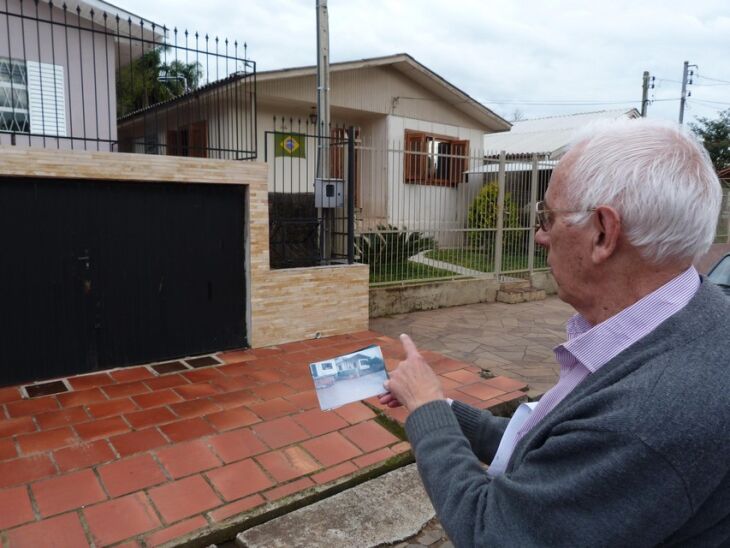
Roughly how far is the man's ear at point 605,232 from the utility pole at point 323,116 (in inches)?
207

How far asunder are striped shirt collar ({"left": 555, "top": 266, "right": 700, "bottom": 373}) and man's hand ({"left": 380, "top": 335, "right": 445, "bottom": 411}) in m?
0.38

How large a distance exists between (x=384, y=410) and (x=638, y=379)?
10.5 feet

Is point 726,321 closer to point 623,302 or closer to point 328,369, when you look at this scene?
point 623,302

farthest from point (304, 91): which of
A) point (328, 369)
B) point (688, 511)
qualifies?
point (688, 511)

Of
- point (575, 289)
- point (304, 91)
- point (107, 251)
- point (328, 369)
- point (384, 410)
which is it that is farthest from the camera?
point (304, 91)

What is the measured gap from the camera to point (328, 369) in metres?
1.47

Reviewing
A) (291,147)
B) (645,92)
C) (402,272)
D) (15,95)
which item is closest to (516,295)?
(402,272)

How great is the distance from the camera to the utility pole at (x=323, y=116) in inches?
254

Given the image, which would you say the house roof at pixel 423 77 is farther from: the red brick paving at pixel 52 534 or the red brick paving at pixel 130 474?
the red brick paving at pixel 52 534

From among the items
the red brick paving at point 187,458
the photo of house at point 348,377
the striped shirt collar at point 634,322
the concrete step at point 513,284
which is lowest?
the red brick paving at point 187,458

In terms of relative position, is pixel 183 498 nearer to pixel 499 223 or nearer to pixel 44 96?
pixel 44 96

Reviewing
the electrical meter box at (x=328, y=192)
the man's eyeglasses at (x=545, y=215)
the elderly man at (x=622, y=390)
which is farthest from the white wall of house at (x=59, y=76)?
the elderly man at (x=622, y=390)

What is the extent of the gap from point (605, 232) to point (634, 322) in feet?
0.62

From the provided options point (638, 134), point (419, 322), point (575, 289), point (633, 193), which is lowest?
point (419, 322)
